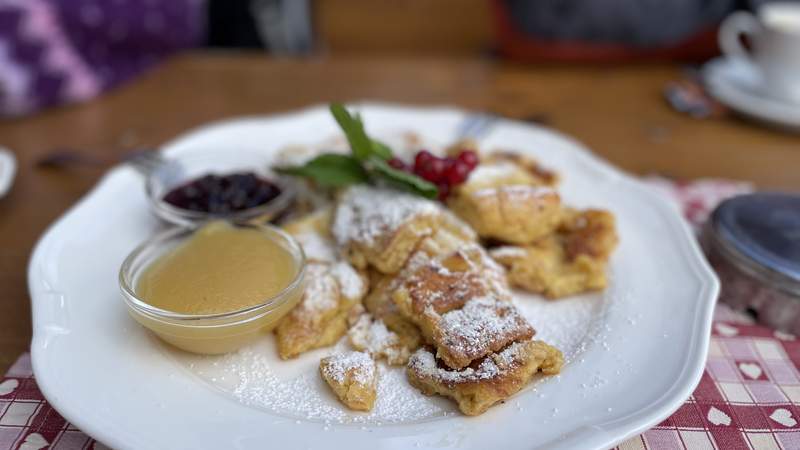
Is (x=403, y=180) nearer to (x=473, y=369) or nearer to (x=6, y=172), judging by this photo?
(x=473, y=369)

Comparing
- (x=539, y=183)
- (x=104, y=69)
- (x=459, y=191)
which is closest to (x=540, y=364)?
(x=459, y=191)

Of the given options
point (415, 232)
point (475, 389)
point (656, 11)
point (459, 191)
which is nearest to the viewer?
point (475, 389)

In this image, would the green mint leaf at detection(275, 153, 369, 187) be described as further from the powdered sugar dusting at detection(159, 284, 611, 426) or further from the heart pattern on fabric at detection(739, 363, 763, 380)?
the heart pattern on fabric at detection(739, 363, 763, 380)

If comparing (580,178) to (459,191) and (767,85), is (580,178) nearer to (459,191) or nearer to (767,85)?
(459,191)

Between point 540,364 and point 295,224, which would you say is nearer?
point 540,364

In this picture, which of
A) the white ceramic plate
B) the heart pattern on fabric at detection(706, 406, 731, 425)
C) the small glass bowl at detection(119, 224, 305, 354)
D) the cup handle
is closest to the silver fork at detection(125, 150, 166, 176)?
the white ceramic plate

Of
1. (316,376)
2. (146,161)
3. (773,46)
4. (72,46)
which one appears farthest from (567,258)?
(72,46)
